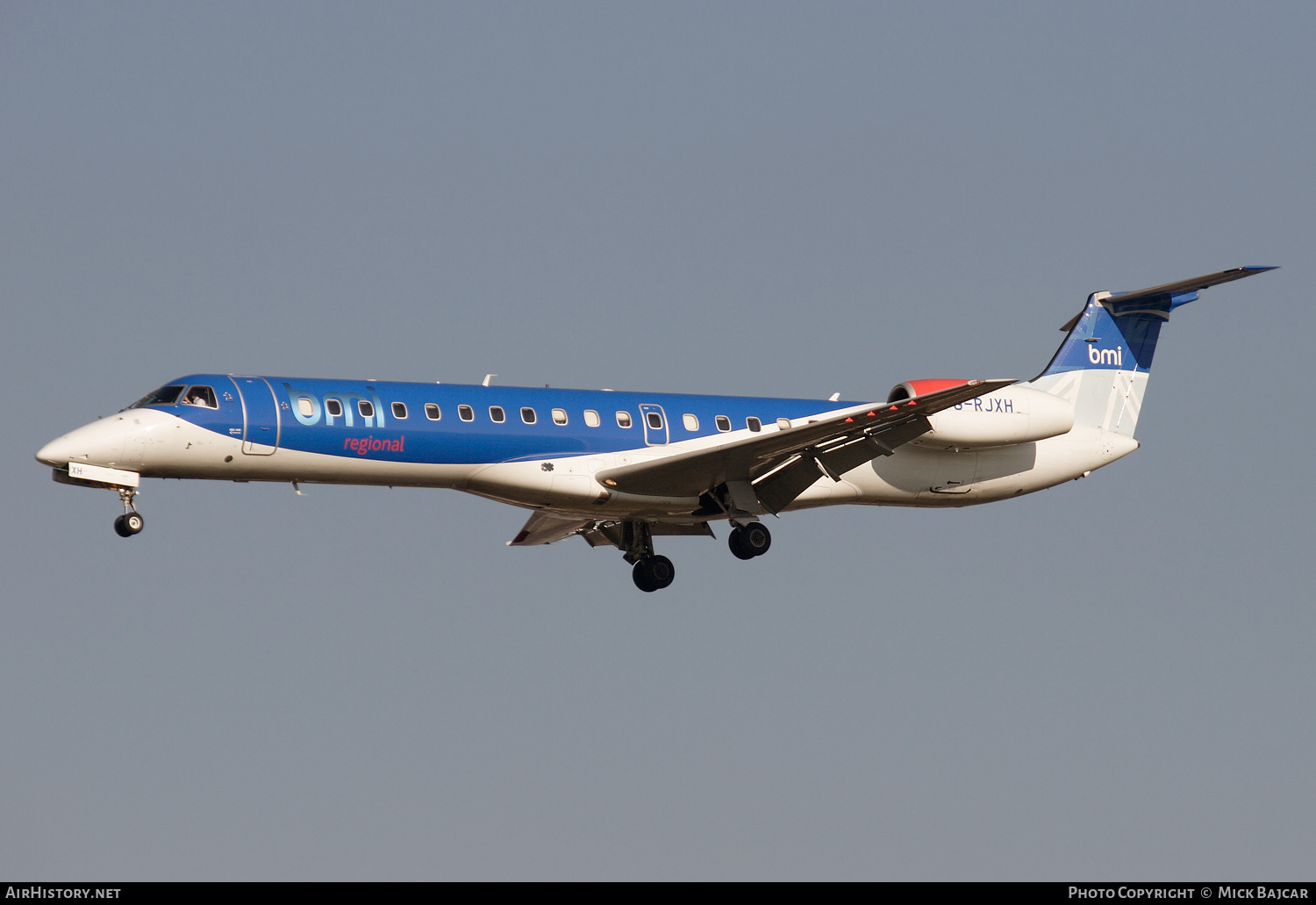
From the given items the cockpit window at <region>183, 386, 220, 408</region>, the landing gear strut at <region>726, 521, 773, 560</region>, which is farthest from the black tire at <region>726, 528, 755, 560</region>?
the cockpit window at <region>183, 386, 220, 408</region>

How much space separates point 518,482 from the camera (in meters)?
25.9

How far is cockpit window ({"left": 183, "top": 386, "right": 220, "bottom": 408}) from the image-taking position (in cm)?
2481

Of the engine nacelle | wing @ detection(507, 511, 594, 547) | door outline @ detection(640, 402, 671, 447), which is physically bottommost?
wing @ detection(507, 511, 594, 547)

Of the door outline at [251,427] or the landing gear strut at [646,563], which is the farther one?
the landing gear strut at [646,563]

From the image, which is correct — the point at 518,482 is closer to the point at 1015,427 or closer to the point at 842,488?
the point at 842,488

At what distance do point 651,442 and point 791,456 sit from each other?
231 cm

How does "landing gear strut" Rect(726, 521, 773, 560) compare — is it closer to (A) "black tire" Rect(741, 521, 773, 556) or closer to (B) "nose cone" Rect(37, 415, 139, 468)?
(A) "black tire" Rect(741, 521, 773, 556)

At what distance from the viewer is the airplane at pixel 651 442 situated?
24.8m

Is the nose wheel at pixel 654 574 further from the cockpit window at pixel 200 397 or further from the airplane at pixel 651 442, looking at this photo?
the cockpit window at pixel 200 397

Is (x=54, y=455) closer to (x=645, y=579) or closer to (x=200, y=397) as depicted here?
(x=200, y=397)

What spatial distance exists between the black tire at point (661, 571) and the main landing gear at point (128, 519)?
9.14 m

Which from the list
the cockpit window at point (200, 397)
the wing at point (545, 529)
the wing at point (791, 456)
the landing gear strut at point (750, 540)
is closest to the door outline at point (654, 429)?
the wing at point (791, 456)

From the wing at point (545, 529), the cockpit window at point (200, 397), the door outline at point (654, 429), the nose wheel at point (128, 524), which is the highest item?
the door outline at point (654, 429)

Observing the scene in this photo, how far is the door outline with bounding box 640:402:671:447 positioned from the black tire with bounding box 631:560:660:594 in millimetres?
3168
